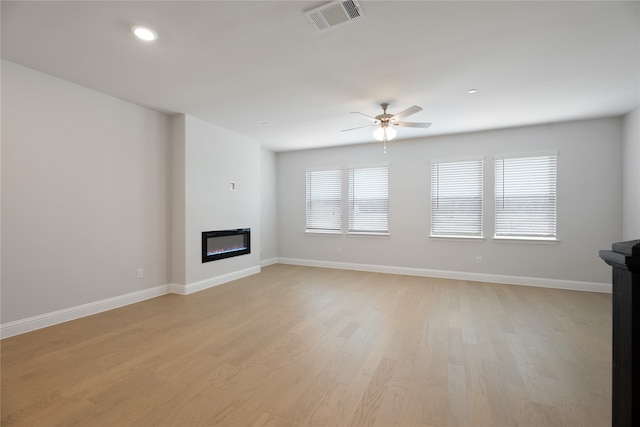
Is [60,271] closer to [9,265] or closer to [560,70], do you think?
[9,265]

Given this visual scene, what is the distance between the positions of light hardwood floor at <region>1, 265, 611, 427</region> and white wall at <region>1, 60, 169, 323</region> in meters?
0.48

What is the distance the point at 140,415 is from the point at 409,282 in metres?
4.45

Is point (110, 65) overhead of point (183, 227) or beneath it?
overhead

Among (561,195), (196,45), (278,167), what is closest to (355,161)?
(278,167)

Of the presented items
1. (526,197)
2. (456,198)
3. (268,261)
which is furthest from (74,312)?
(526,197)

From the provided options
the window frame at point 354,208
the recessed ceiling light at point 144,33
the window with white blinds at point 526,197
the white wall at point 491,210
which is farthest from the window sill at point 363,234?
the recessed ceiling light at point 144,33

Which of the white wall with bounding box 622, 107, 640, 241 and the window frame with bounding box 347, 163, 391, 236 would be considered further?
the window frame with bounding box 347, 163, 391, 236

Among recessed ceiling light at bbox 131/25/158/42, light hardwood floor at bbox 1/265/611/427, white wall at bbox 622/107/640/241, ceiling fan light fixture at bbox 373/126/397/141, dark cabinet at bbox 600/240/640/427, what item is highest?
recessed ceiling light at bbox 131/25/158/42

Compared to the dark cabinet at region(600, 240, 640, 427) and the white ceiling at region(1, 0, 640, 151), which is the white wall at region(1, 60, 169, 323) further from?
the dark cabinet at region(600, 240, 640, 427)

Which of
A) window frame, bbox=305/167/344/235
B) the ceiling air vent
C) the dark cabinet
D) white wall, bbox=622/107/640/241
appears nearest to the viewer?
the dark cabinet

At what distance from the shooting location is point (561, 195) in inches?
194

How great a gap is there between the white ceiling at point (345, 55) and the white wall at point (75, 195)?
0.32 m

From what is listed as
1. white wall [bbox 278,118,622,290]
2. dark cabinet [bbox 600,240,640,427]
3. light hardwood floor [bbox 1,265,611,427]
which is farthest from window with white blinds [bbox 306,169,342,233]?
dark cabinet [bbox 600,240,640,427]

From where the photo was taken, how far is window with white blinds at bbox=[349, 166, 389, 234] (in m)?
6.30
